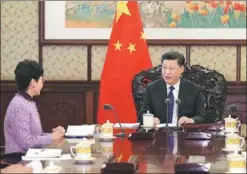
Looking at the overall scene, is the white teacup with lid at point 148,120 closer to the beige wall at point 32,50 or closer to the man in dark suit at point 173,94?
the man in dark suit at point 173,94

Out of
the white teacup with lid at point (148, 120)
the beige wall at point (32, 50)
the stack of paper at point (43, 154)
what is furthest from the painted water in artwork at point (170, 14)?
the stack of paper at point (43, 154)

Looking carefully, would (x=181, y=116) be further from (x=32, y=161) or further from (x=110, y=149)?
(x=32, y=161)

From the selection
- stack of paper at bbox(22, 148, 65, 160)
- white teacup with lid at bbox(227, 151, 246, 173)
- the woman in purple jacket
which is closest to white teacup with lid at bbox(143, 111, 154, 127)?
the woman in purple jacket

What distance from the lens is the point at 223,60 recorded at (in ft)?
23.4

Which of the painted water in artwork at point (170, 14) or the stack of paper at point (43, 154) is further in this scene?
the painted water in artwork at point (170, 14)

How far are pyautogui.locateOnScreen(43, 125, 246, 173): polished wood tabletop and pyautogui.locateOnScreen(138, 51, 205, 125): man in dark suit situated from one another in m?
0.88

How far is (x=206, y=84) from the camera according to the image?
18.1ft

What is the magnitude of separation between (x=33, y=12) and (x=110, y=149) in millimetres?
3894

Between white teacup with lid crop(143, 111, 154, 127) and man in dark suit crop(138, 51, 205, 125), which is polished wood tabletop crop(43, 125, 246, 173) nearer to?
white teacup with lid crop(143, 111, 154, 127)

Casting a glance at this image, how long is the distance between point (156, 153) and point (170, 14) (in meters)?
3.83

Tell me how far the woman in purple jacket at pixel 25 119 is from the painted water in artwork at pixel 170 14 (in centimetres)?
286

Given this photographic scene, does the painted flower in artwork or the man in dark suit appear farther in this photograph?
the painted flower in artwork

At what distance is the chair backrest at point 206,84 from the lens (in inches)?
214

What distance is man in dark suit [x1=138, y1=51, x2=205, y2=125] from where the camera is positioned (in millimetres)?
5305
